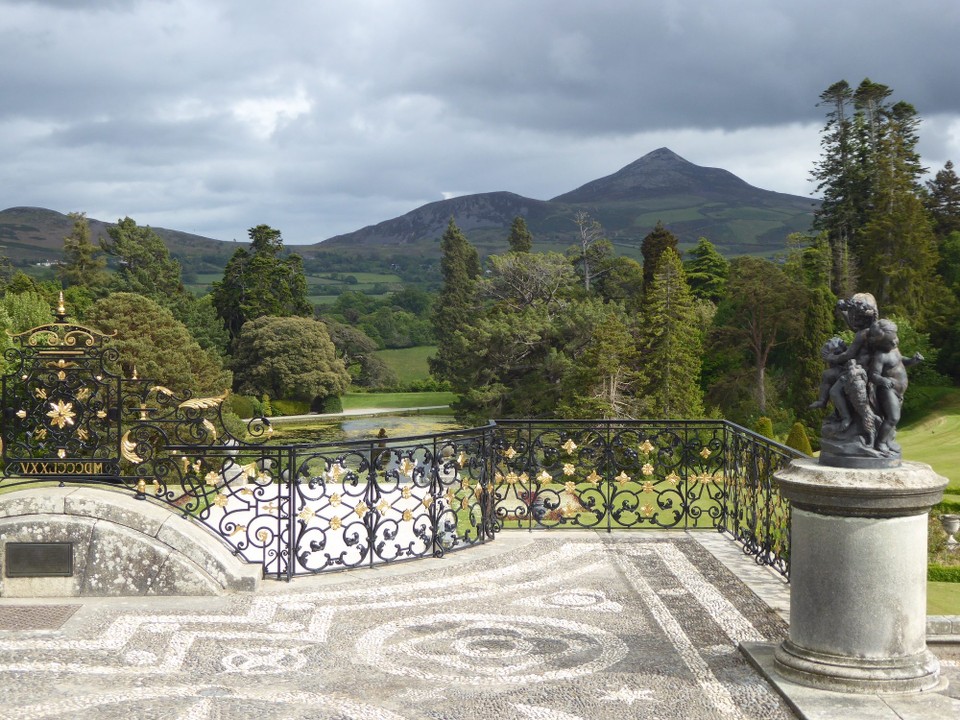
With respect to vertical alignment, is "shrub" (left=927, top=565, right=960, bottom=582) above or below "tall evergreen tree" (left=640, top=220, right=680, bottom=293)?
below

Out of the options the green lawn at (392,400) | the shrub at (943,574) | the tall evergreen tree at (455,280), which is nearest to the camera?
the shrub at (943,574)

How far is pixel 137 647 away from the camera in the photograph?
643 cm

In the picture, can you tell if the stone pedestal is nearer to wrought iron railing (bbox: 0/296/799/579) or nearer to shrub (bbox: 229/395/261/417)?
wrought iron railing (bbox: 0/296/799/579)

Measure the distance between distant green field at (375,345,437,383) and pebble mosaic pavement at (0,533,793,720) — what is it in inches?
3218

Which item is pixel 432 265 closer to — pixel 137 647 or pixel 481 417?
pixel 481 417

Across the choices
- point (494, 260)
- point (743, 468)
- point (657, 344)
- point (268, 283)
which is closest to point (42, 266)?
point (268, 283)

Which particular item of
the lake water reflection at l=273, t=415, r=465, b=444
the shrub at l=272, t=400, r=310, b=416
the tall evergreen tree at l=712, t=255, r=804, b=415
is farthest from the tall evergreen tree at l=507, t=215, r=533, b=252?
the tall evergreen tree at l=712, t=255, r=804, b=415

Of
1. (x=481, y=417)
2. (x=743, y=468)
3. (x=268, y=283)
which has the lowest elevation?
(x=481, y=417)

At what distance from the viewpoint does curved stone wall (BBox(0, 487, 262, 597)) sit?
24.7 ft

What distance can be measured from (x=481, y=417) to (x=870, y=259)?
23.8m

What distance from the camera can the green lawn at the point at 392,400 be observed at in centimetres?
7438

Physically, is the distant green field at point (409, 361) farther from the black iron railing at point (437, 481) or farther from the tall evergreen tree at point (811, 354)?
the black iron railing at point (437, 481)

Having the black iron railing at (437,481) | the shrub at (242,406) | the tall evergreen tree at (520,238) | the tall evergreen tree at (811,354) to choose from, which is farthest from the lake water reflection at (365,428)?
the black iron railing at (437,481)

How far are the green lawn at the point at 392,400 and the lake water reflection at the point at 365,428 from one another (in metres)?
6.45
